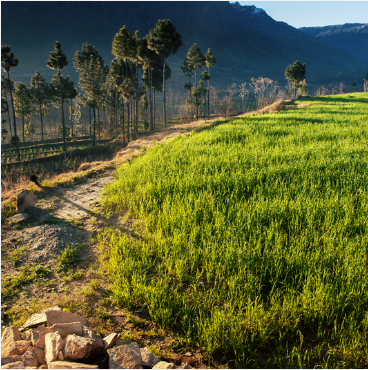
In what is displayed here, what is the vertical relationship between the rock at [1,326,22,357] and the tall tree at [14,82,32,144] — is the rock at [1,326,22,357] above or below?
below

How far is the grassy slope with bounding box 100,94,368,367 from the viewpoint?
272 cm

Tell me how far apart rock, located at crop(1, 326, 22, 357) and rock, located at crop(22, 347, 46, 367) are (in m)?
0.22

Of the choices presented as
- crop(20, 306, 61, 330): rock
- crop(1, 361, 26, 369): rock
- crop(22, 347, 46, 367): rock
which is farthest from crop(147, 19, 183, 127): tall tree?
crop(1, 361, 26, 369): rock

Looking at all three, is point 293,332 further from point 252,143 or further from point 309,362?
point 252,143

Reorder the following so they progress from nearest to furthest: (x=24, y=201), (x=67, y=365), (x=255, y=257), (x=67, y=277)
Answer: (x=67, y=365) < (x=255, y=257) < (x=67, y=277) < (x=24, y=201)

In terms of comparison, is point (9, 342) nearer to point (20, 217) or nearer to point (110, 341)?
point (110, 341)

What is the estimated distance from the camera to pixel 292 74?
4909cm

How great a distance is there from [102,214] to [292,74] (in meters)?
53.3

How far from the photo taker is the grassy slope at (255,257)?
8.92 feet

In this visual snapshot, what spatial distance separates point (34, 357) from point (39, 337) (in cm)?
19

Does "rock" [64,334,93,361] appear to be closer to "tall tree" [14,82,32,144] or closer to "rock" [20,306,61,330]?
"rock" [20,306,61,330]

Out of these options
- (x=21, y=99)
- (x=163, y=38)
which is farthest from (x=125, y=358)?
(x=21, y=99)

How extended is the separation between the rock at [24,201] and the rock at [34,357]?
16.6 feet

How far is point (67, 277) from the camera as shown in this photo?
13.7 ft
